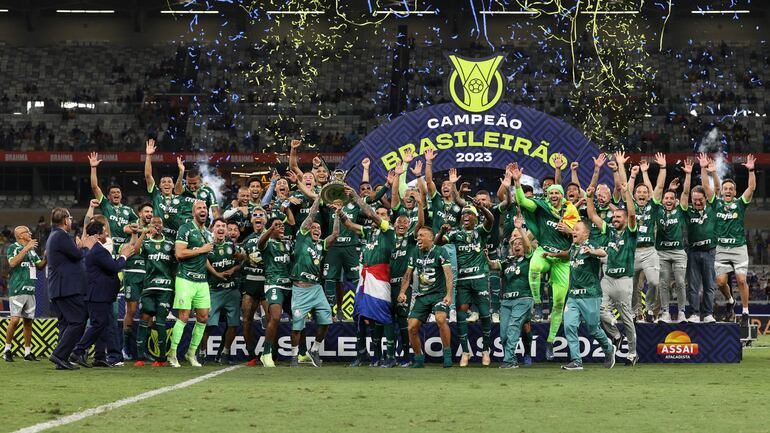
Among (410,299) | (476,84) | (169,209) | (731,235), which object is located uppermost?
(476,84)

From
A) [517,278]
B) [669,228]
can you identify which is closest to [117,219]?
[517,278]

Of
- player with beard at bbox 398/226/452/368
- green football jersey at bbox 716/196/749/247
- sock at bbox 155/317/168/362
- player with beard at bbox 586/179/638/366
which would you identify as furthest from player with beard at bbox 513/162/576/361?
sock at bbox 155/317/168/362

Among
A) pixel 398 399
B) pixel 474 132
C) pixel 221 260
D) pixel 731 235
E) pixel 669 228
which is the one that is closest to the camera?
pixel 398 399

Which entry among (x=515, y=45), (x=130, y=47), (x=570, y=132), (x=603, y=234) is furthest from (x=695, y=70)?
(x=603, y=234)

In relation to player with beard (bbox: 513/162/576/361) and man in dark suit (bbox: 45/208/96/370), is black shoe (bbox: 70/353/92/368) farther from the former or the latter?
player with beard (bbox: 513/162/576/361)

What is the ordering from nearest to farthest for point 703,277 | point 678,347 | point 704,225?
point 678,347, point 704,225, point 703,277

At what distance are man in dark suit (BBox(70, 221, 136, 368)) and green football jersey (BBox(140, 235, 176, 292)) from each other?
1.12 feet

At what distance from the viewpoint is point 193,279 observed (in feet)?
48.4

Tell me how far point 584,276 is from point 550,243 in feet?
3.19

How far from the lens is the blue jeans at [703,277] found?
16547 millimetres

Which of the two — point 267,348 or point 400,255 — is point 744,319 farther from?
point 267,348

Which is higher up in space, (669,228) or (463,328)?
(669,228)

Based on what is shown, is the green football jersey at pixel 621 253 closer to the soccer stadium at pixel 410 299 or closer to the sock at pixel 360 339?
the soccer stadium at pixel 410 299

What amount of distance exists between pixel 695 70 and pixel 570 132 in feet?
93.8
